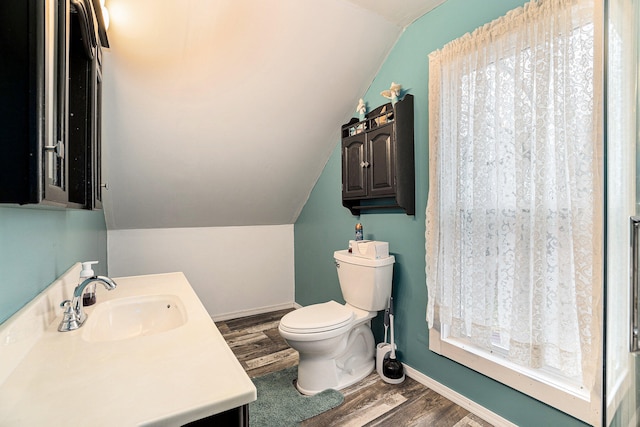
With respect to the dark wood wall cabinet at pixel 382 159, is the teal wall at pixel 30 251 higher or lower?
lower

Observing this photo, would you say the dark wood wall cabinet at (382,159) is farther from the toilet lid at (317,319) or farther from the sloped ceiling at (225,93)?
the toilet lid at (317,319)

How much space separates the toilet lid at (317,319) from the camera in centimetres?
177

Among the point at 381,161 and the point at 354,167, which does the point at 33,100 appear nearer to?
the point at 381,161

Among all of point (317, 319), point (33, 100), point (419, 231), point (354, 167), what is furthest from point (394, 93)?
point (33, 100)

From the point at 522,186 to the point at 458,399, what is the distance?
123 centimetres

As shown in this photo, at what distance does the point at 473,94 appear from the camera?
1.52 m

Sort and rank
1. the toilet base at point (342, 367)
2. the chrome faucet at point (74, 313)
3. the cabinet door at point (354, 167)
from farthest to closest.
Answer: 1. the cabinet door at point (354, 167)
2. the toilet base at point (342, 367)
3. the chrome faucet at point (74, 313)

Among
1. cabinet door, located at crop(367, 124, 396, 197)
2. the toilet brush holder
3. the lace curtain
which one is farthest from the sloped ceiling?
the toilet brush holder

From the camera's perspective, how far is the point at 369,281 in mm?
1973

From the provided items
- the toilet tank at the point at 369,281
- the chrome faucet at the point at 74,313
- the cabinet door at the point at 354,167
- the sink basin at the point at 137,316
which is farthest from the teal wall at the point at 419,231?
the chrome faucet at the point at 74,313

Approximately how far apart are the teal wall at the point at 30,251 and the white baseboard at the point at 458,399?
1.97m

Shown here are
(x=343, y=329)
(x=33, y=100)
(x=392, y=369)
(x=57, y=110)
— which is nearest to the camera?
(x=33, y=100)

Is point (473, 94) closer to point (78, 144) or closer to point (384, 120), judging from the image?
point (384, 120)

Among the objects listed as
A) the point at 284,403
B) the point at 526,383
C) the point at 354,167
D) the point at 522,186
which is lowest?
the point at 284,403
